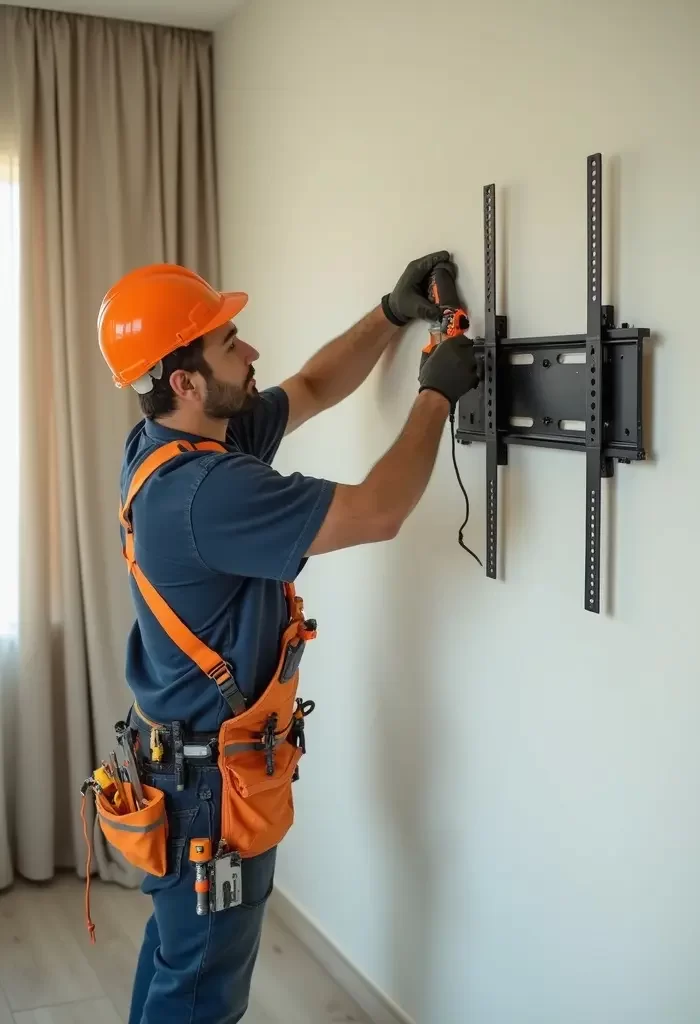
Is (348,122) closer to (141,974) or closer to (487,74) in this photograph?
(487,74)

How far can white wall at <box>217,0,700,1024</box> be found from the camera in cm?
165

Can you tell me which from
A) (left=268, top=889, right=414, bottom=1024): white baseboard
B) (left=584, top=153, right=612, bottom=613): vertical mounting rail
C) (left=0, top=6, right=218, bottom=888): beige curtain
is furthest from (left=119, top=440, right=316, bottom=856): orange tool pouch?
(left=0, top=6, right=218, bottom=888): beige curtain

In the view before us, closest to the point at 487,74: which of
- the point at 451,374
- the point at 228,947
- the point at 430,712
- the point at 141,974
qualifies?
the point at 451,374

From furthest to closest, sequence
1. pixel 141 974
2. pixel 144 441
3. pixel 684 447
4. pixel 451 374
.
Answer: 1. pixel 141 974
2. pixel 144 441
3. pixel 451 374
4. pixel 684 447

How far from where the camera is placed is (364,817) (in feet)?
8.80

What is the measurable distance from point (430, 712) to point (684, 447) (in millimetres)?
985

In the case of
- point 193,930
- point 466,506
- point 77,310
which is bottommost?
point 193,930

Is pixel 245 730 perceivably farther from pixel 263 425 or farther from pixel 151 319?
pixel 151 319

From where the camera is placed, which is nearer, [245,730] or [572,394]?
[572,394]

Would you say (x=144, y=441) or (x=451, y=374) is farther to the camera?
(x=144, y=441)

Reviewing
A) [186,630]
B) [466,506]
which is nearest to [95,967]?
[186,630]

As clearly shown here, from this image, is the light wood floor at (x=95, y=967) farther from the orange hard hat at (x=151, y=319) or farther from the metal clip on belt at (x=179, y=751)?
the orange hard hat at (x=151, y=319)

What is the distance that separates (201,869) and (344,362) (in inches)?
44.5

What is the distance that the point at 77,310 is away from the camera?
3.24m
